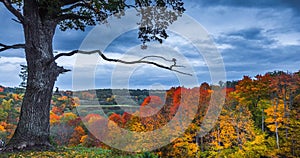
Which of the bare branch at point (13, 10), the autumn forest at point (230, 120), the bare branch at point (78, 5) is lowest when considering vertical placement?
the autumn forest at point (230, 120)

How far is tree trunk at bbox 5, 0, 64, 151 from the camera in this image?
7656 millimetres

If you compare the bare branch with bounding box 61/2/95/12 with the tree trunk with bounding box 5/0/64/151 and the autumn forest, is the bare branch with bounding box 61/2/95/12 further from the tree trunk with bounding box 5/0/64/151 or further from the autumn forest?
the autumn forest

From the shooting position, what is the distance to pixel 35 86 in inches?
304

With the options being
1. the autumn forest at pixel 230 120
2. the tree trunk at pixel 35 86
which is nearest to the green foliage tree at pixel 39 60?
the tree trunk at pixel 35 86

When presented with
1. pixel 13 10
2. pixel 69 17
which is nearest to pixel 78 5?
pixel 69 17

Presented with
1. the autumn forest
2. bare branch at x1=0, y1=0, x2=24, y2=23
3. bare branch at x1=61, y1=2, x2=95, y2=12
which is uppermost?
bare branch at x1=61, y1=2, x2=95, y2=12

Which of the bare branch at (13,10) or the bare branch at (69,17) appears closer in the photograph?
the bare branch at (13,10)

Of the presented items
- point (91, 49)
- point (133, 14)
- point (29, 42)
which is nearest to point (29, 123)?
point (29, 42)

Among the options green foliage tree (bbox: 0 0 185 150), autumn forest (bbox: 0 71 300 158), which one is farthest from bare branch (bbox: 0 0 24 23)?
autumn forest (bbox: 0 71 300 158)

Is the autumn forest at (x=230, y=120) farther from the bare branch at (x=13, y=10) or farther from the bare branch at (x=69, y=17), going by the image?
the bare branch at (x=13, y=10)

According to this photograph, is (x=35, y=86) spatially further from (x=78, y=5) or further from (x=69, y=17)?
(x=78, y=5)

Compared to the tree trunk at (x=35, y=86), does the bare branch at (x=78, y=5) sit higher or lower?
higher

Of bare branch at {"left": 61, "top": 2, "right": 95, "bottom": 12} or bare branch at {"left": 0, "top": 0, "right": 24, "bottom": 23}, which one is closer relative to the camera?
bare branch at {"left": 0, "top": 0, "right": 24, "bottom": 23}

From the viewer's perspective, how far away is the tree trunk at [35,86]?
766cm
